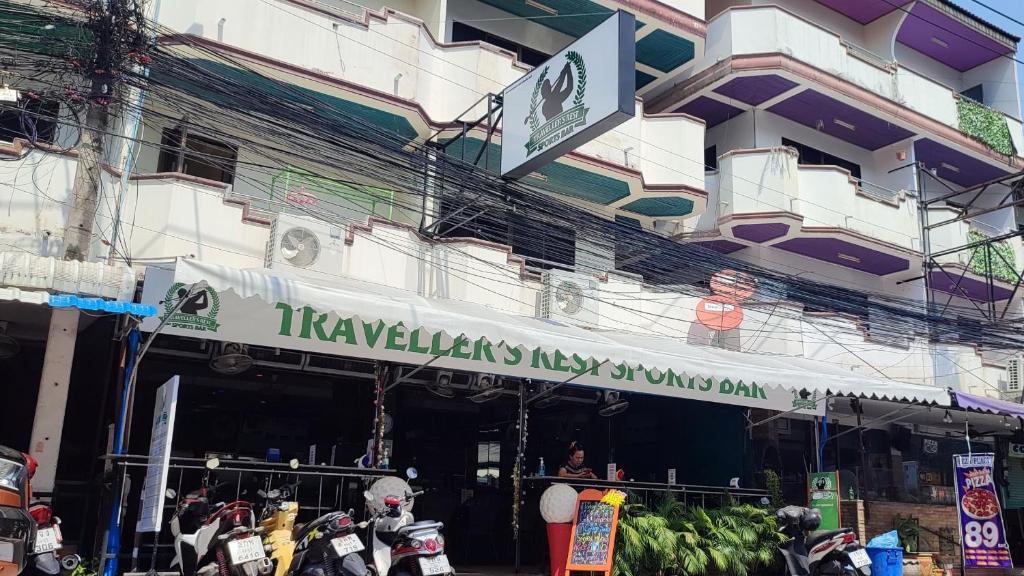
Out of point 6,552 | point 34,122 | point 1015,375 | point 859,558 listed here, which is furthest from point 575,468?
point 1015,375

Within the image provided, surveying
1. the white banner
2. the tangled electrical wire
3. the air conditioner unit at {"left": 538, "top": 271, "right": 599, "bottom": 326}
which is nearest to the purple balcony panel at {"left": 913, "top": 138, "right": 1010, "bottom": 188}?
the tangled electrical wire

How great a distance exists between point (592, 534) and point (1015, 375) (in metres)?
13.2

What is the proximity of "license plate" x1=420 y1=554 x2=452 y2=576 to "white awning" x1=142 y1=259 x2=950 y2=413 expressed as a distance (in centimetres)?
245

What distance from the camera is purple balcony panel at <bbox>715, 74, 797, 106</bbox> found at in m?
17.2

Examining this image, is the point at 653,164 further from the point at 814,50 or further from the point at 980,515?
the point at 980,515

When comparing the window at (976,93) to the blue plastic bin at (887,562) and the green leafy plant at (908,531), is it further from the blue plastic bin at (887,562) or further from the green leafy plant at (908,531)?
the blue plastic bin at (887,562)

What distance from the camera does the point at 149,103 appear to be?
37.3ft

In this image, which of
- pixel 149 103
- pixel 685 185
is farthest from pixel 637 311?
pixel 149 103

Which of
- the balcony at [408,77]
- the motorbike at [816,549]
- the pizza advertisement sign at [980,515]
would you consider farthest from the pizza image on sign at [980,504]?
the balcony at [408,77]

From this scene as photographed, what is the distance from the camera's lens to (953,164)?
848 inches

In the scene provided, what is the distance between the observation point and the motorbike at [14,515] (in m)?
6.36

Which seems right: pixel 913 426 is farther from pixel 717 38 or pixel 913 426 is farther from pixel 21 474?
pixel 21 474

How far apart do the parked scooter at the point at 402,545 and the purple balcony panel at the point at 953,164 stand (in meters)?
16.8

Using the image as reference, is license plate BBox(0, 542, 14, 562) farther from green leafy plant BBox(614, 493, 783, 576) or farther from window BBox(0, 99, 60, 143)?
green leafy plant BBox(614, 493, 783, 576)
